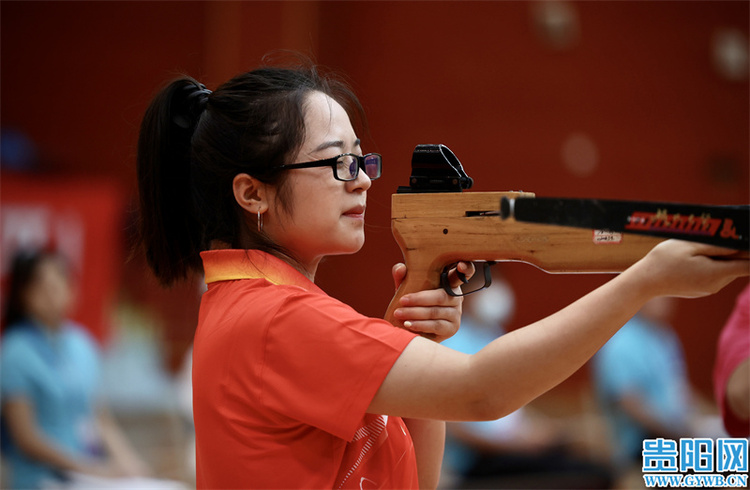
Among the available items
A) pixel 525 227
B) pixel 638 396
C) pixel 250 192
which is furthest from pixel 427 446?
pixel 638 396

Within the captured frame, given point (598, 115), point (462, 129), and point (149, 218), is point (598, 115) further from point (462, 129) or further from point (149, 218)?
point (149, 218)

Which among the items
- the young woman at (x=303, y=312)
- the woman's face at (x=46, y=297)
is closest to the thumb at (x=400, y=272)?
the young woman at (x=303, y=312)

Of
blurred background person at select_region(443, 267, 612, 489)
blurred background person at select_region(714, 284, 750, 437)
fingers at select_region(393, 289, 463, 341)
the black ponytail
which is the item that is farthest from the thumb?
blurred background person at select_region(443, 267, 612, 489)

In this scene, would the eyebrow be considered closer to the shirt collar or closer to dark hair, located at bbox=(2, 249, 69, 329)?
the shirt collar

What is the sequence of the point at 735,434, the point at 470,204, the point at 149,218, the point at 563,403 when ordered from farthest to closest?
the point at 563,403 < the point at 735,434 < the point at 149,218 < the point at 470,204

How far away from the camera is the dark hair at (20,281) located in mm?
3408

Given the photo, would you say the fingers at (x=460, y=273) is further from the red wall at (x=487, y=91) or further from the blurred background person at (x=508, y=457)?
the red wall at (x=487, y=91)

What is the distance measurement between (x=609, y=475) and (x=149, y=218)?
3466mm

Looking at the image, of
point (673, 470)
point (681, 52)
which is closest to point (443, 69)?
point (681, 52)

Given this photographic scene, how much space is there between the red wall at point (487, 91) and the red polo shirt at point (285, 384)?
530cm

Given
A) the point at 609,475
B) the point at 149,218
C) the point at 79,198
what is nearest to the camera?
the point at 149,218

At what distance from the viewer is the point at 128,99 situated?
6.94 meters

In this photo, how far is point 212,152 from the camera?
53.1 inches

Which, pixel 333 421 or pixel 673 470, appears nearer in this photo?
pixel 333 421
